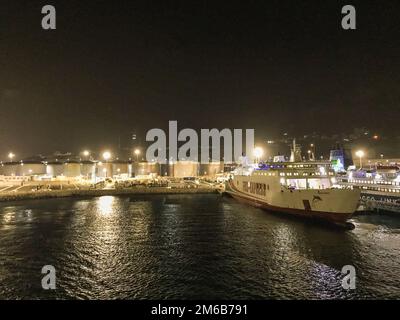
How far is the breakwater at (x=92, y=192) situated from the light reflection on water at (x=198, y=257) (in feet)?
91.2

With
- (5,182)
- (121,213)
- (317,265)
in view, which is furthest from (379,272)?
(5,182)

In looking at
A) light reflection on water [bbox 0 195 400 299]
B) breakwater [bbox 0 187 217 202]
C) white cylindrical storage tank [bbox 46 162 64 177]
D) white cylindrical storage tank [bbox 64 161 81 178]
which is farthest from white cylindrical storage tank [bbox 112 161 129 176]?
light reflection on water [bbox 0 195 400 299]

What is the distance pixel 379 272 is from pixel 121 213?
3464 cm

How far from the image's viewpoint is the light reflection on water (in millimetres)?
16234

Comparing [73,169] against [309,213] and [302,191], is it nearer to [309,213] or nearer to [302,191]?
[302,191]

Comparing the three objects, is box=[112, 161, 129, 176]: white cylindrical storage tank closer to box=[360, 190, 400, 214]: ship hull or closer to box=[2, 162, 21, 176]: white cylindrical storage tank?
box=[2, 162, 21, 176]: white cylindrical storage tank

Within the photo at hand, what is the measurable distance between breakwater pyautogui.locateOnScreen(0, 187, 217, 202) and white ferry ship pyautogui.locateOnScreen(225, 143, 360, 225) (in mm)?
25941

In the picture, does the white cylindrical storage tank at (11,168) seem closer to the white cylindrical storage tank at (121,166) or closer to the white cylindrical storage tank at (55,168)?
the white cylindrical storage tank at (55,168)

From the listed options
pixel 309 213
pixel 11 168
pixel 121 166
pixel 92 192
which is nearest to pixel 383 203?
pixel 309 213

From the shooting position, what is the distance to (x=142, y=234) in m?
29.4

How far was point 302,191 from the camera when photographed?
1430 inches

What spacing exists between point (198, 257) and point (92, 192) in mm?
55793

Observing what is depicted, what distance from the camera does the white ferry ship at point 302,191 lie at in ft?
107
